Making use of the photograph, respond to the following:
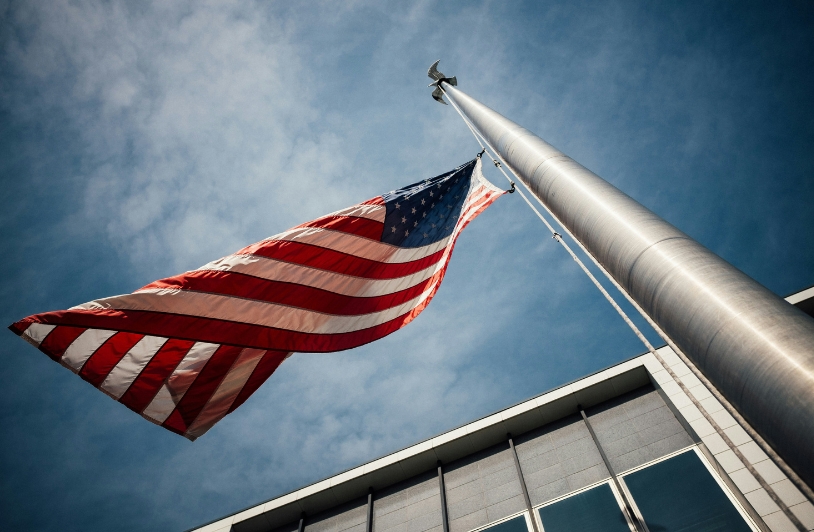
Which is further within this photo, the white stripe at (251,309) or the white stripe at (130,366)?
the white stripe at (130,366)

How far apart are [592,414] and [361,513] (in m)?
7.57

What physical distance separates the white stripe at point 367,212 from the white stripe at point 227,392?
3016 mm

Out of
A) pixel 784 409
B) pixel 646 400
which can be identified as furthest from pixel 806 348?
pixel 646 400

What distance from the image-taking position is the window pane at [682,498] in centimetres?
897

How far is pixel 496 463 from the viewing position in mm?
13141

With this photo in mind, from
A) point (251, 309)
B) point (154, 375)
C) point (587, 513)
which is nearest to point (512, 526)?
point (587, 513)

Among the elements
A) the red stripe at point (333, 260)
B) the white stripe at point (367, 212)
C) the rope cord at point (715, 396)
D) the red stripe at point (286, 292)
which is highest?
the white stripe at point (367, 212)

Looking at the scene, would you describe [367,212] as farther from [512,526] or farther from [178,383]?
[512,526]

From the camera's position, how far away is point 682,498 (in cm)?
962

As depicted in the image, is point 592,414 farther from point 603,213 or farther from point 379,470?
point 603,213

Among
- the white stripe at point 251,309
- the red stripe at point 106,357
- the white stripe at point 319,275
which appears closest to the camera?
the white stripe at point 251,309

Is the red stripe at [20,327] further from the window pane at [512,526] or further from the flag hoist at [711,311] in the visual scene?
the window pane at [512,526]

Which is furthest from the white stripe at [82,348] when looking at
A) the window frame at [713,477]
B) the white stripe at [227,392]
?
the window frame at [713,477]

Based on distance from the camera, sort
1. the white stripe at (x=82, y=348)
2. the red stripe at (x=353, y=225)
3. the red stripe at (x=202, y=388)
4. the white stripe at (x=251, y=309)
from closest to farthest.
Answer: the white stripe at (x=251, y=309)
the white stripe at (x=82, y=348)
the red stripe at (x=202, y=388)
the red stripe at (x=353, y=225)
